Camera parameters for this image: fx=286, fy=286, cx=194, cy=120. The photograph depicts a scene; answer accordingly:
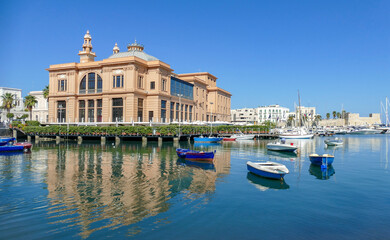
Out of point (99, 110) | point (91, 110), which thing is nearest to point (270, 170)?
point (99, 110)

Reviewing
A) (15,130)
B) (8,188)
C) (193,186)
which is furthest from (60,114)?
(193,186)

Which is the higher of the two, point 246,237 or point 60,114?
point 60,114

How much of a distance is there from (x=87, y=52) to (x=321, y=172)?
82.0 m

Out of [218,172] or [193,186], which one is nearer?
[193,186]

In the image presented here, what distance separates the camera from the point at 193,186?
22.5 meters

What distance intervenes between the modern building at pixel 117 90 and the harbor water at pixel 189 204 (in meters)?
48.2

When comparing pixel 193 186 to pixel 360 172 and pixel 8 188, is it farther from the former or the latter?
pixel 360 172

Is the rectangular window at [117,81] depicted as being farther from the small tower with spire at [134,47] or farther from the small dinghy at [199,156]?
the small dinghy at [199,156]

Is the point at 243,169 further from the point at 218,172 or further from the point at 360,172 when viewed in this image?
the point at 360,172

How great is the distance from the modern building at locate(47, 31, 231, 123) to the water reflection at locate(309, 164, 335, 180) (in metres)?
49.5

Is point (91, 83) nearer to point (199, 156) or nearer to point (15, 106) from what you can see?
point (199, 156)

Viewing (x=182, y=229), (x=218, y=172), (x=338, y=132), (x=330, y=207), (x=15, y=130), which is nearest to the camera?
(x=182, y=229)

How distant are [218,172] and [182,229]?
15555mm

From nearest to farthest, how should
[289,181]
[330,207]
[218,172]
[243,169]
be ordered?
[330,207]
[289,181]
[218,172]
[243,169]
